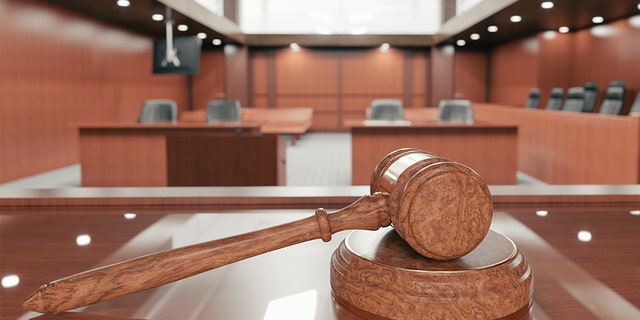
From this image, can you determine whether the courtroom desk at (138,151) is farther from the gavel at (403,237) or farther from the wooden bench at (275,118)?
the wooden bench at (275,118)

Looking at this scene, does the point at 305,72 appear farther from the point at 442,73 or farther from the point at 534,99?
the point at 534,99

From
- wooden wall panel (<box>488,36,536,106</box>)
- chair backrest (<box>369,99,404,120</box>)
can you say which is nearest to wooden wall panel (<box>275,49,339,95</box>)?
wooden wall panel (<box>488,36,536,106</box>)

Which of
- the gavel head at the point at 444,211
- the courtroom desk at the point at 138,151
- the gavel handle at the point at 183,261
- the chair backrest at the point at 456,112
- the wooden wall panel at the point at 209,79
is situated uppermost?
the wooden wall panel at the point at 209,79

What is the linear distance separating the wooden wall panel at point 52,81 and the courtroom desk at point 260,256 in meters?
5.98

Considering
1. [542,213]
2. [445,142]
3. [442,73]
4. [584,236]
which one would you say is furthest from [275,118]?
[584,236]

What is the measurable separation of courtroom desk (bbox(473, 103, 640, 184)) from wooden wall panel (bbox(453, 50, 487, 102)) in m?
7.58

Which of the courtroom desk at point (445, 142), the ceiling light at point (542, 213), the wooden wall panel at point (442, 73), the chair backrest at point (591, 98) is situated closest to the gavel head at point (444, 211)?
the ceiling light at point (542, 213)

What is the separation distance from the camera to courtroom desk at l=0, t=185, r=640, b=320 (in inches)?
23.5

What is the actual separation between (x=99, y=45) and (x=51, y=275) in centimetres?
1018

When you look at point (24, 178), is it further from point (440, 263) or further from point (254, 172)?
point (440, 263)

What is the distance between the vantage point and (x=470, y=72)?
616 inches

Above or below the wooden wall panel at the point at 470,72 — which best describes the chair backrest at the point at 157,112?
below

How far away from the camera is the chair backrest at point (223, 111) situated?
24.4 feet

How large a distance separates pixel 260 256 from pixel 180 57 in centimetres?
1019
